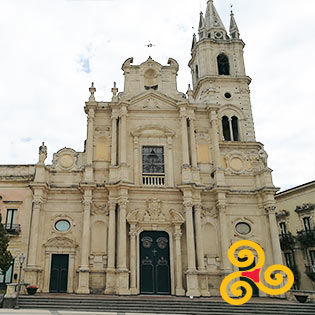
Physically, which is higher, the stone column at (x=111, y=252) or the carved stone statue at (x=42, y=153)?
the carved stone statue at (x=42, y=153)

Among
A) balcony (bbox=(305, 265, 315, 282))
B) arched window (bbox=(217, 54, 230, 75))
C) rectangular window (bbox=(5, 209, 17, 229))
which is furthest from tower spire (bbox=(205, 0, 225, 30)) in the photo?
rectangular window (bbox=(5, 209, 17, 229))

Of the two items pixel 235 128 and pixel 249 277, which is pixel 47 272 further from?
pixel 235 128

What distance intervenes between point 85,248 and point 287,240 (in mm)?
19798

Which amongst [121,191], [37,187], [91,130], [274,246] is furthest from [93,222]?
[274,246]

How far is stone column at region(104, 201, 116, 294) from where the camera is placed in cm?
2233

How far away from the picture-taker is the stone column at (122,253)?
72.1 feet

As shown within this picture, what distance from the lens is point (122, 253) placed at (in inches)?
897

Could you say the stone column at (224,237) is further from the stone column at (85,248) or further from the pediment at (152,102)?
the stone column at (85,248)

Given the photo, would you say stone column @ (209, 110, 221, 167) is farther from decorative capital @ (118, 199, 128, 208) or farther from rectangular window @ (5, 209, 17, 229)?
rectangular window @ (5, 209, 17, 229)

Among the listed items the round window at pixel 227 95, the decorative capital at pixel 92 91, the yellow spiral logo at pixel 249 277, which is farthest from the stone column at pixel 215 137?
the decorative capital at pixel 92 91

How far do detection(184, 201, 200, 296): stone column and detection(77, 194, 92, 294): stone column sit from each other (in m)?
6.33

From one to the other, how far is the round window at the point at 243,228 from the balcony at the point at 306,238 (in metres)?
8.96

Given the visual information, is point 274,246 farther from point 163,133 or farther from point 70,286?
point 70,286

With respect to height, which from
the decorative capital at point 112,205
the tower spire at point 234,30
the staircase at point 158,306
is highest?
the tower spire at point 234,30
